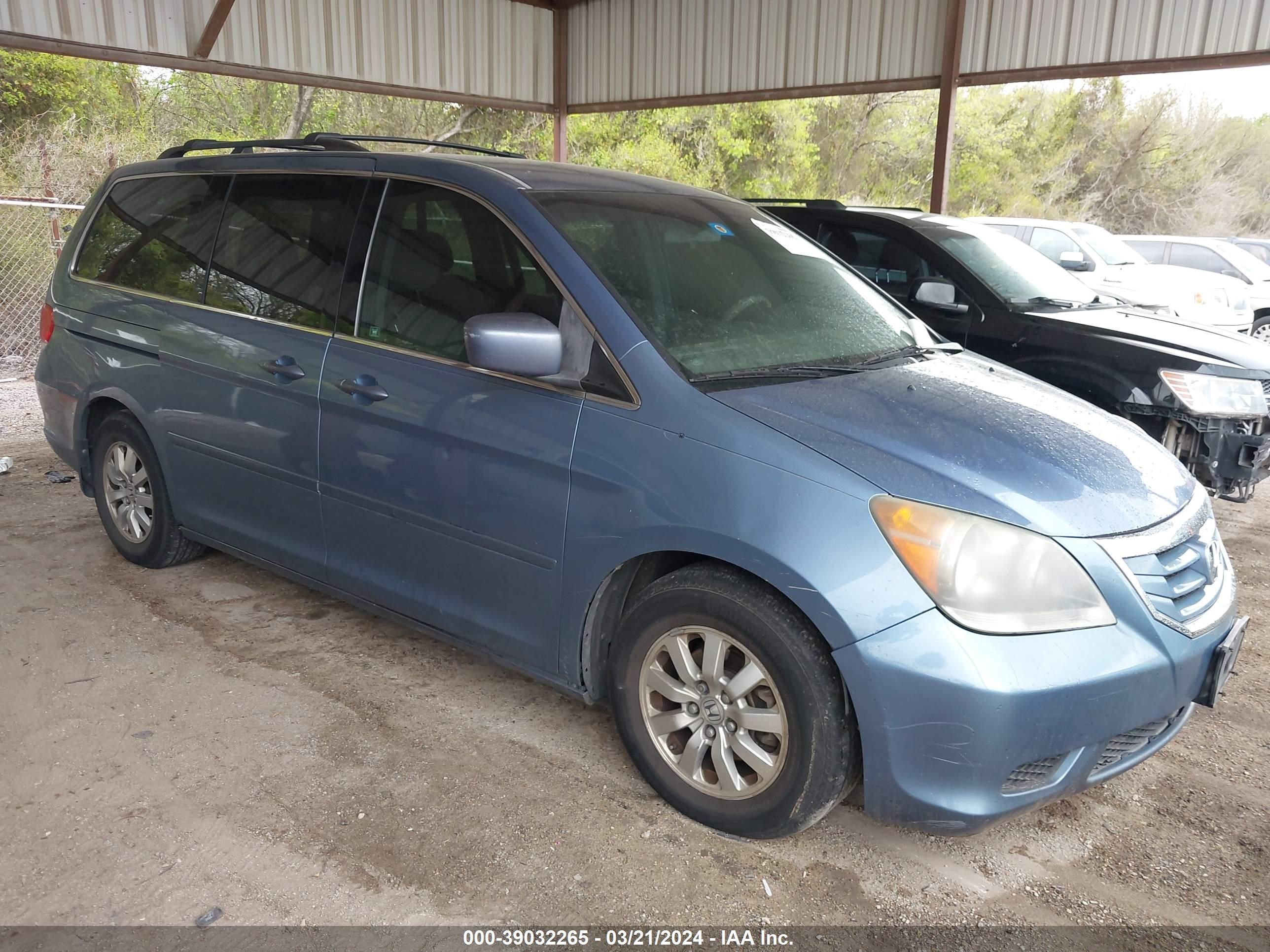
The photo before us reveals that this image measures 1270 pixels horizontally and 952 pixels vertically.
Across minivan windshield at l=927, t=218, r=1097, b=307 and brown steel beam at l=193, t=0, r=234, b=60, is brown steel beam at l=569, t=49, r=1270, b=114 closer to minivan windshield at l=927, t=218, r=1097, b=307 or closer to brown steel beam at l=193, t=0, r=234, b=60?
minivan windshield at l=927, t=218, r=1097, b=307

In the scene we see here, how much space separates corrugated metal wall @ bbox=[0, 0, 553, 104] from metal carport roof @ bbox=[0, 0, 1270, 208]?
0.01m

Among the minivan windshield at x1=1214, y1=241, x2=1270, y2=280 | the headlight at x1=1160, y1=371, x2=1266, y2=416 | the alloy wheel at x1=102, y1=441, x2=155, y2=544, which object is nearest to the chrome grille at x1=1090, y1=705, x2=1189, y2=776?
the headlight at x1=1160, y1=371, x2=1266, y2=416

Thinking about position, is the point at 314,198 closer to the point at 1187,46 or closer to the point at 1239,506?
the point at 1239,506

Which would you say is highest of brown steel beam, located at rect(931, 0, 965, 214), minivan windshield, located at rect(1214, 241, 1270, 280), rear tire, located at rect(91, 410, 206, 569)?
brown steel beam, located at rect(931, 0, 965, 214)

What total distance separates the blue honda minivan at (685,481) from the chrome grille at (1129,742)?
0.02 m

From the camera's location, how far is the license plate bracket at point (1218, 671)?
262cm

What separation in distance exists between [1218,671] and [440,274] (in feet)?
8.34

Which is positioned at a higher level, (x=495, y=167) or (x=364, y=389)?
(x=495, y=167)

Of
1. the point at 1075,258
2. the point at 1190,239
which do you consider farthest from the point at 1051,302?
the point at 1190,239

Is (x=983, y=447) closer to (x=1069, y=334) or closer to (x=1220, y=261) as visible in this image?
(x=1069, y=334)

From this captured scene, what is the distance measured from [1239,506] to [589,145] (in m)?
23.4

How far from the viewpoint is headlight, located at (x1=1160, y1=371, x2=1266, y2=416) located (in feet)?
16.7

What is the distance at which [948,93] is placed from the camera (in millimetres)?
9414

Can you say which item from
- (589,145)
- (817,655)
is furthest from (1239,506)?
(589,145)
